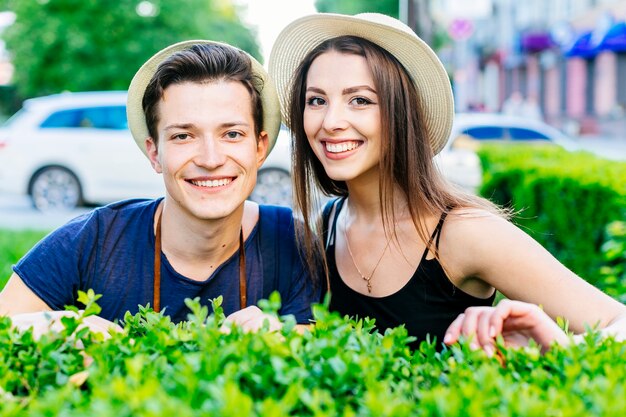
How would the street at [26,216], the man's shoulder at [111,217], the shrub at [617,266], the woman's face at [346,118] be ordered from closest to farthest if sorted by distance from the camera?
1. the man's shoulder at [111,217]
2. the woman's face at [346,118]
3. the shrub at [617,266]
4. the street at [26,216]

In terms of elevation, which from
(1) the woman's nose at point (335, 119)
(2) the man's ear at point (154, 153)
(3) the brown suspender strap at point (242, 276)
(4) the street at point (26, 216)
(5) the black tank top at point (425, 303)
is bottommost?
(4) the street at point (26, 216)

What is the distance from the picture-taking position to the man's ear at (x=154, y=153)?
10.5 feet

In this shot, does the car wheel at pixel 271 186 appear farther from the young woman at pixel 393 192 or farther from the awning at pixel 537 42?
the awning at pixel 537 42

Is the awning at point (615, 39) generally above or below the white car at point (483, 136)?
above

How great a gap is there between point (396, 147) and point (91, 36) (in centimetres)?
2259

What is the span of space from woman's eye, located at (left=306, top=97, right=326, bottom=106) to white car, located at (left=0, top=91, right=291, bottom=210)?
9175mm

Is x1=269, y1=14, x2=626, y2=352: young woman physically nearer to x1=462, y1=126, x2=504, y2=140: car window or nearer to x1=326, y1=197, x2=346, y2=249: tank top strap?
x1=326, y1=197, x2=346, y2=249: tank top strap

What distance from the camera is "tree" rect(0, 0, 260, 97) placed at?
24047 mm

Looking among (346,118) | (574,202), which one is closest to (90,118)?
(574,202)

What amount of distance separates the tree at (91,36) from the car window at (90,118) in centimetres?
1172

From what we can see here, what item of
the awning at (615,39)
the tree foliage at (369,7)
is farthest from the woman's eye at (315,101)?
the tree foliage at (369,7)

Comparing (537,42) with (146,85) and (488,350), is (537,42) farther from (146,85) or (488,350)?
(488,350)

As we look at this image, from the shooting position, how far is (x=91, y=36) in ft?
80.0

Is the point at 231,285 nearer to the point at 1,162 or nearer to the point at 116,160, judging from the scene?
the point at 116,160
